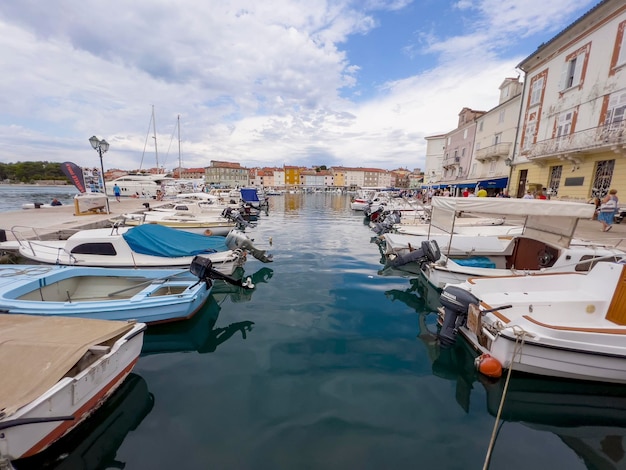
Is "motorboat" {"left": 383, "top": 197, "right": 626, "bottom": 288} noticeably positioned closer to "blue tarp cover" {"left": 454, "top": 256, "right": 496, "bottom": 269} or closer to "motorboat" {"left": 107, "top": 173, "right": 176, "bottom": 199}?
"blue tarp cover" {"left": 454, "top": 256, "right": 496, "bottom": 269}

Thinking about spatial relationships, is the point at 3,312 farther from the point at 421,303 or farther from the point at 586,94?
the point at 586,94

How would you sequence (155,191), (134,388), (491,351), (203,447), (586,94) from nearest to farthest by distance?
(203,447)
(134,388)
(491,351)
(586,94)
(155,191)

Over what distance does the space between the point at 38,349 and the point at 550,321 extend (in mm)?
7930

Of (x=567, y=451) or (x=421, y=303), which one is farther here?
(x=421, y=303)

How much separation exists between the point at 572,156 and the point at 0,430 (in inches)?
1032

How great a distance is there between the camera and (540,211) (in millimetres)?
6891

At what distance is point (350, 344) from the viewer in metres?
5.87

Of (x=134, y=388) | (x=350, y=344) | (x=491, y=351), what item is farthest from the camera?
(x=350, y=344)

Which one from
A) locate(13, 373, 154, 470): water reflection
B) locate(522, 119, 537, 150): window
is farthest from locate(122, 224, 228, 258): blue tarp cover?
locate(522, 119, 537, 150): window

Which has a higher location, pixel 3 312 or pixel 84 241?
pixel 84 241

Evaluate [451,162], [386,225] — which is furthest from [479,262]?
[451,162]

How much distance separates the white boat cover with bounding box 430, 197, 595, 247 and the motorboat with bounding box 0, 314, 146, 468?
7.76 meters

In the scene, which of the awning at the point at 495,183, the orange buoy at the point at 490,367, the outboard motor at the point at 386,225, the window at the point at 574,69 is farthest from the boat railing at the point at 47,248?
the awning at the point at 495,183

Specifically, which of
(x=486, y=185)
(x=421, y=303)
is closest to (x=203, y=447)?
(x=421, y=303)
